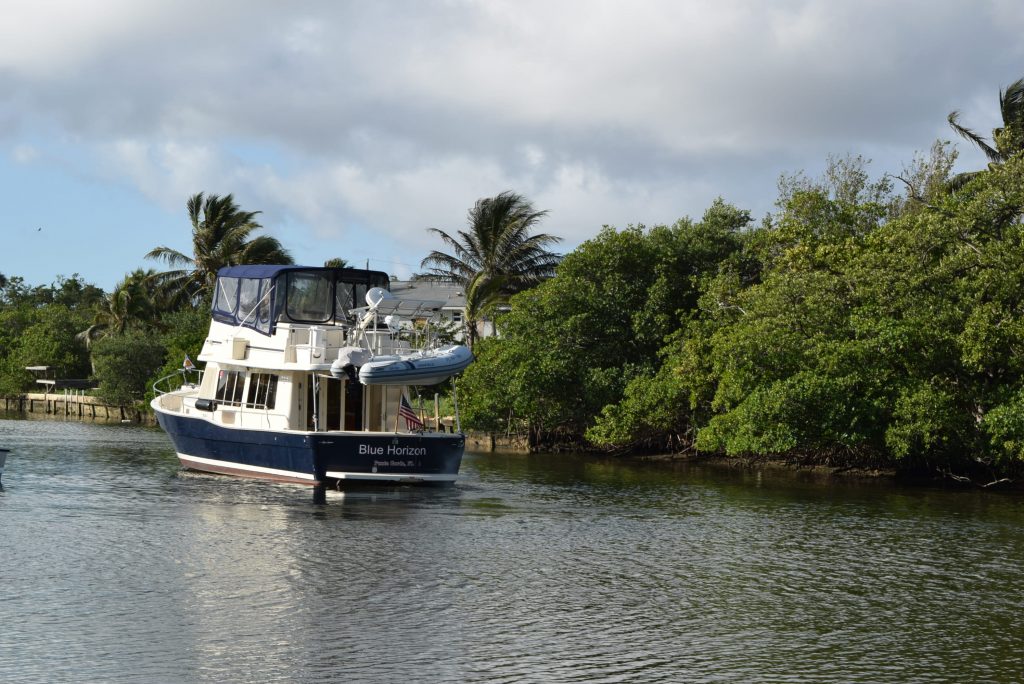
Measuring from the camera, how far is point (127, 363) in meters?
69.4

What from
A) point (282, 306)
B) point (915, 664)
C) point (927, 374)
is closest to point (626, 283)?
point (927, 374)

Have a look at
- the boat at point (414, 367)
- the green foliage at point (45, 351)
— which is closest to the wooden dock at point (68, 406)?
the green foliage at point (45, 351)

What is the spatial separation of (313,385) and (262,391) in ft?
9.66

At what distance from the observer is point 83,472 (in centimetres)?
3609

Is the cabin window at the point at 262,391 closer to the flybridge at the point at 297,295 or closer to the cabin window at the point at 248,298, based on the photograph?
the flybridge at the point at 297,295

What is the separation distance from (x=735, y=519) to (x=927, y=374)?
10667mm

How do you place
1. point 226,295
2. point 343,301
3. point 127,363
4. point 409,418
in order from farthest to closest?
1. point 127,363
2. point 226,295
3. point 343,301
4. point 409,418

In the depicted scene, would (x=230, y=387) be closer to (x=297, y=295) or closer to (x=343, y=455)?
(x=297, y=295)

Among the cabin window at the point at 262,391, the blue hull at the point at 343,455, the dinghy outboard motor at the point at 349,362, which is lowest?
the blue hull at the point at 343,455

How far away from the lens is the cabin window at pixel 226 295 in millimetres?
34969

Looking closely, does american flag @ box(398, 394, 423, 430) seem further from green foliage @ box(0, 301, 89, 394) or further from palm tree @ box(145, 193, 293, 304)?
green foliage @ box(0, 301, 89, 394)

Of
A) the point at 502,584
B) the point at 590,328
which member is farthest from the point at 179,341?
the point at 502,584

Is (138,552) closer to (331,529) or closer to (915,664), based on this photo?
(331,529)

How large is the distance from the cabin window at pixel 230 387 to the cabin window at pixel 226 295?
1.98 m
